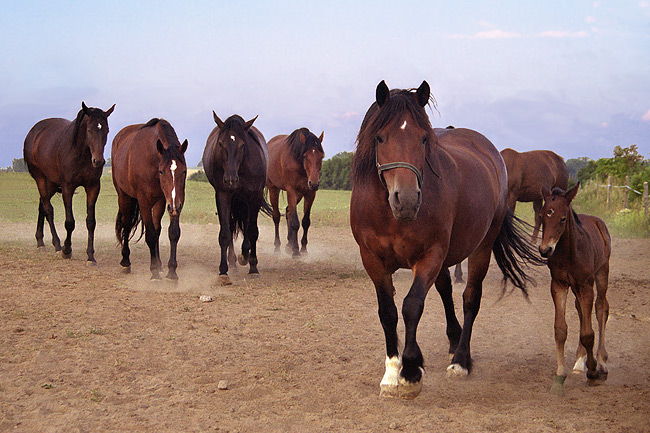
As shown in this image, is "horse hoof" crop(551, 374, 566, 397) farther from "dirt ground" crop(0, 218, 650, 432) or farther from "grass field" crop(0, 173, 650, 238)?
"grass field" crop(0, 173, 650, 238)

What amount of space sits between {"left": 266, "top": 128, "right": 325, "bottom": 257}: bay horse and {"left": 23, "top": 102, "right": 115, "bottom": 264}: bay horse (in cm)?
341

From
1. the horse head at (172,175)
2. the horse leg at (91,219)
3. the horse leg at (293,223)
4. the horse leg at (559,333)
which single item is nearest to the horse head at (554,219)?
the horse leg at (559,333)

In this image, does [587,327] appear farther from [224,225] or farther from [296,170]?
[296,170]

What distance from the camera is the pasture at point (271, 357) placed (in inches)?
145

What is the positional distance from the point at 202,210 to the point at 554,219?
1721 cm

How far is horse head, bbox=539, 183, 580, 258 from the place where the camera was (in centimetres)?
455

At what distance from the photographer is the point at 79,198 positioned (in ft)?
85.0

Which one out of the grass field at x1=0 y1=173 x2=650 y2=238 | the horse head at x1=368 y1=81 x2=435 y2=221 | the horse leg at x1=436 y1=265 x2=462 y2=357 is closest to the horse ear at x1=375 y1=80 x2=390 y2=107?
the horse head at x1=368 y1=81 x2=435 y2=221

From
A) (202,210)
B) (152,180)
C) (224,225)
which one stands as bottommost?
(202,210)

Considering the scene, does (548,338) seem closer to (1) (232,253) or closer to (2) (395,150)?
(2) (395,150)

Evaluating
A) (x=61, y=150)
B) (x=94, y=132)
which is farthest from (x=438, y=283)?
(x=61, y=150)

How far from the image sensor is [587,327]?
4.59 meters

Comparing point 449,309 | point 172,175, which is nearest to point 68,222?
point 172,175

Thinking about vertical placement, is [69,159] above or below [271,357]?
above
